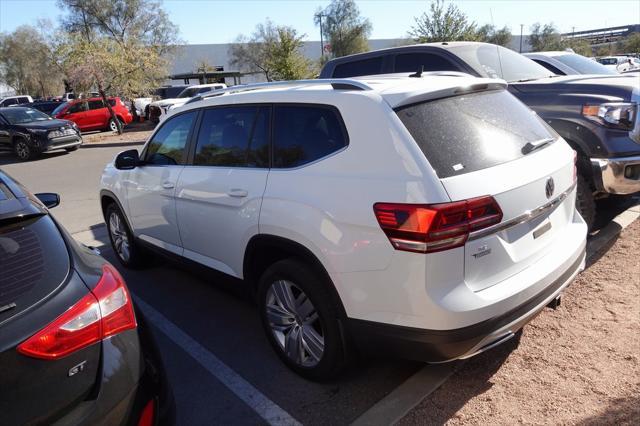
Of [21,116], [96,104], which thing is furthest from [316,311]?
[96,104]

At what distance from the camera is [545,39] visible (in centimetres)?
5375

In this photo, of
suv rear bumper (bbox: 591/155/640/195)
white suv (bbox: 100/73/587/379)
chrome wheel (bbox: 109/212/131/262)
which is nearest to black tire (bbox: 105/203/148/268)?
chrome wheel (bbox: 109/212/131/262)

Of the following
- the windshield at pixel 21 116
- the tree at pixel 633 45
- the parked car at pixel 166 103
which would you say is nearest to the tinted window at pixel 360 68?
the windshield at pixel 21 116

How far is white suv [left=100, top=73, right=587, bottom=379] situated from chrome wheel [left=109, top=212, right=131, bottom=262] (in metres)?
2.01

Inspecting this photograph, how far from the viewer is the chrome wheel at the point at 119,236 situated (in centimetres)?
518

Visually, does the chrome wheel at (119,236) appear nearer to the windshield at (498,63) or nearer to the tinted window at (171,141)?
the tinted window at (171,141)

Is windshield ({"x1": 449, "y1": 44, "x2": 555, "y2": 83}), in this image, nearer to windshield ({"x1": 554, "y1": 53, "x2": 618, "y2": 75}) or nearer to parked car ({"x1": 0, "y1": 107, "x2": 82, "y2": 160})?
windshield ({"x1": 554, "y1": 53, "x2": 618, "y2": 75})

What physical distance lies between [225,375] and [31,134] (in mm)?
15093

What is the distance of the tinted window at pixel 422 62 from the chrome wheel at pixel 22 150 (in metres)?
13.5

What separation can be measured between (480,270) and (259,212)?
1.37m

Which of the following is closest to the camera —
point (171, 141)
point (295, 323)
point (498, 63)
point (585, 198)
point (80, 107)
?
point (295, 323)

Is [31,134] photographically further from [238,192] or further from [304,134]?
[304,134]

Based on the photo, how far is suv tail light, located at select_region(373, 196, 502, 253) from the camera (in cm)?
225

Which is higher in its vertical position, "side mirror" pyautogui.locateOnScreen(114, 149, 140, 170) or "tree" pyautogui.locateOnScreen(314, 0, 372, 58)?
"tree" pyautogui.locateOnScreen(314, 0, 372, 58)
